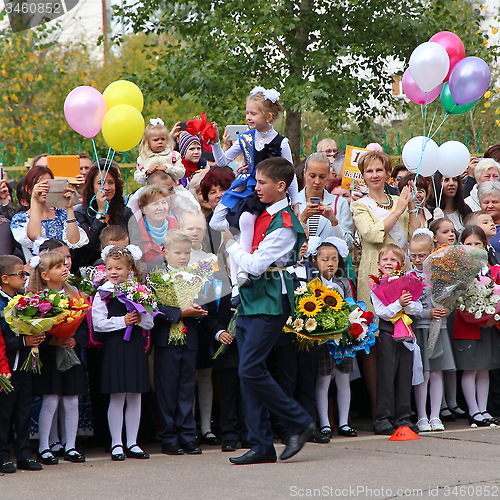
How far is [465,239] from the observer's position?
8.77m

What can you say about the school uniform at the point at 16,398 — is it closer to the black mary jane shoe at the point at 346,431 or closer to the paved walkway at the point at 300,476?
the paved walkway at the point at 300,476

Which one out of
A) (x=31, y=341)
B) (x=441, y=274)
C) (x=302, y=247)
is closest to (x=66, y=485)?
(x=31, y=341)

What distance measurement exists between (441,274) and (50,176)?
344 centimetres

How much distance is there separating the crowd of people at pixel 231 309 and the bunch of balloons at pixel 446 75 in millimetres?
923

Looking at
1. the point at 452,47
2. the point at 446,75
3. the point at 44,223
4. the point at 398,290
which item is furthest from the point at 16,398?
the point at 452,47

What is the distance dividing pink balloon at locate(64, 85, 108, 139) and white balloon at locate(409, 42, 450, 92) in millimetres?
2994

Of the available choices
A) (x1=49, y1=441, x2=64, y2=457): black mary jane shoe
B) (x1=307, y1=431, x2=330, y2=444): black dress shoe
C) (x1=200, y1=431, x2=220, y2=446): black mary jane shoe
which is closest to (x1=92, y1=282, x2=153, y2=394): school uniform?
(x1=49, y1=441, x2=64, y2=457): black mary jane shoe

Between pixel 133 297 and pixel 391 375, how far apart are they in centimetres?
240

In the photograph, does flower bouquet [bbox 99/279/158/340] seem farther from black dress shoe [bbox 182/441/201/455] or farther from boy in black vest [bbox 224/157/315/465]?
black dress shoe [bbox 182/441/201/455]

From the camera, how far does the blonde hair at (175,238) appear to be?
25.1ft

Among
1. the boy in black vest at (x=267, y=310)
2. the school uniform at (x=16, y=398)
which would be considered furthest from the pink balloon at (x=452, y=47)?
the school uniform at (x=16, y=398)

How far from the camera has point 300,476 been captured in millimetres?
6242

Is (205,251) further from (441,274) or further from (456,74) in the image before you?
(456,74)

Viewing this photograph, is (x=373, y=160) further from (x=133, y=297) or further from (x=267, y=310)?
(x=133, y=297)
